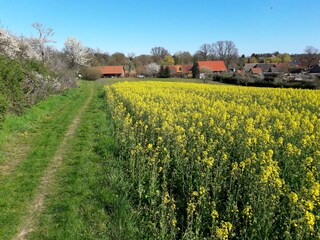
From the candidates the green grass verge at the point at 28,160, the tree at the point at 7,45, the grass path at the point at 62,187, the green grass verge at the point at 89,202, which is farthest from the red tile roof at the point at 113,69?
the green grass verge at the point at 89,202

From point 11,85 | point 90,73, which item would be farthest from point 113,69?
point 11,85

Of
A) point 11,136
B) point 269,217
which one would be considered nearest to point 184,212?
point 269,217

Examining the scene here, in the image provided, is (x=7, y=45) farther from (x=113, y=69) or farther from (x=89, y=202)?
(x=113, y=69)

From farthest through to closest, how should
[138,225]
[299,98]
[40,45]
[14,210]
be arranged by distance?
[40,45] < [299,98] < [14,210] < [138,225]

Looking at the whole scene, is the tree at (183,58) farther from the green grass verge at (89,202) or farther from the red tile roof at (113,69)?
the green grass verge at (89,202)

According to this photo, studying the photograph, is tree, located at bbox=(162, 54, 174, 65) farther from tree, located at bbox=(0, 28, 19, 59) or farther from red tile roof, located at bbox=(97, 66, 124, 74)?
tree, located at bbox=(0, 28, 19, 59)

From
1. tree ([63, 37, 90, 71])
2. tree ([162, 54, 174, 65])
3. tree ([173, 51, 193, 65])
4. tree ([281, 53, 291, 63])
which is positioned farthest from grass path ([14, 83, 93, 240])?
tree ([281, 53, 291, 63])

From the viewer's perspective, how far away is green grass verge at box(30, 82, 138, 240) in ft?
19.9

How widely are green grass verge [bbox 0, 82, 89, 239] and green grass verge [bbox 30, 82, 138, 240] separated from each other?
55cm

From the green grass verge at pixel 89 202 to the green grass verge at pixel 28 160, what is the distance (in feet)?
1.79

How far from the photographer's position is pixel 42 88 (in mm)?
24844

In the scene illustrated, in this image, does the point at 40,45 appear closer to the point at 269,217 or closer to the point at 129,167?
the point at 129,167

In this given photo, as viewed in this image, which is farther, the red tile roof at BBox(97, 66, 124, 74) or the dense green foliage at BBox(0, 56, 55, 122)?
the red tile roof at BBox(97, 66, 124, 74)

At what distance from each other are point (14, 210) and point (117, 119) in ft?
23.9
